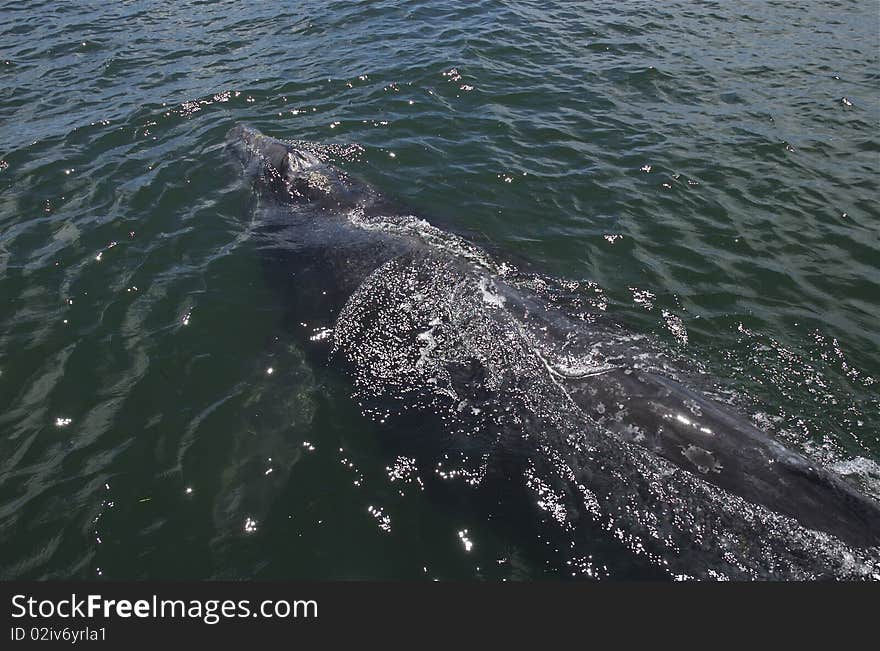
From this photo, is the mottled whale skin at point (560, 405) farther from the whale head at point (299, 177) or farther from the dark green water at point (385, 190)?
the dark green water at point (385, 190)

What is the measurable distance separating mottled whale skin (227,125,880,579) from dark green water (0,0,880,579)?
0.61m

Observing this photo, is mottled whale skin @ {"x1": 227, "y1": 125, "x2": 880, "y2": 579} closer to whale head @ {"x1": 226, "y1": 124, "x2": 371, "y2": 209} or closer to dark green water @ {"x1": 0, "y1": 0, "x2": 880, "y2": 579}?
whale head @ {"x1": 226, "y1": 124, "x2": 371, "y2": 209}

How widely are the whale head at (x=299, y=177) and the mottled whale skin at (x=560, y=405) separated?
0.48 metres

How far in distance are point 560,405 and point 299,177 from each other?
7.77 metres

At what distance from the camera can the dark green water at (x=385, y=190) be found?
6.91 m

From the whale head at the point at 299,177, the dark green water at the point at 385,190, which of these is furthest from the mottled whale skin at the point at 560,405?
the dark green water at the point at 385,190

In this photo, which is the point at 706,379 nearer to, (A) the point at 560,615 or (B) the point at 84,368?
(A) the point at 560,615

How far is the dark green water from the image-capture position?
22.7ft

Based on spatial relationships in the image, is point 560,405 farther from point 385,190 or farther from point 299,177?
point 299,177

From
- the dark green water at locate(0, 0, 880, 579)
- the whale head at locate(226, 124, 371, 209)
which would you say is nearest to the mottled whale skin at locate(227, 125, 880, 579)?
the whale head at locate(226, 124, 371, 209)

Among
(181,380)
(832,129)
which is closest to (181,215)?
(181,380)

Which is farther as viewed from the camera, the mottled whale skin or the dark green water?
the dark green water

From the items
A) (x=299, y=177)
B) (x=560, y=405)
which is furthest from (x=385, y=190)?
(x=560, y=405)

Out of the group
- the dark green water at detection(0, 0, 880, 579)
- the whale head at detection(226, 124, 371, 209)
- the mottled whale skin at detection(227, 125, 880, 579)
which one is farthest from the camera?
the whale head at detection(226, 124, 371, 209)
